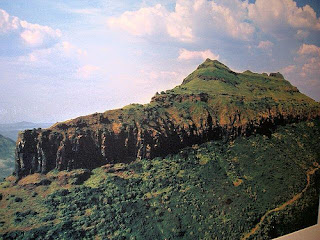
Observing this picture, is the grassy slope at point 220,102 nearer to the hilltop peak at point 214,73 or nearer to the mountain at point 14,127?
the hilltop peak at point 214,73

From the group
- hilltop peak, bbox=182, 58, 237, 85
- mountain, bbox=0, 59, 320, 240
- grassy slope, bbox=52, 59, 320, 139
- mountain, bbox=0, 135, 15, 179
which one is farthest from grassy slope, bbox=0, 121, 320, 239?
hilltop peak, bbox=182, 58, 237, 85

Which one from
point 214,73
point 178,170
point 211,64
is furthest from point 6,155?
point 214,73

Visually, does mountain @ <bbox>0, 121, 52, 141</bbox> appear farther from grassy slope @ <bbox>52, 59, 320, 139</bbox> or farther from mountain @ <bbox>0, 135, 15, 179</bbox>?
grassy slope @ <bbox>52, 59, 320, 139</bbox>

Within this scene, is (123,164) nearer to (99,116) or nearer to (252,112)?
(99,116)

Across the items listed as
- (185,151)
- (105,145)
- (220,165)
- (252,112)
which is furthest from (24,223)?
(252,112)

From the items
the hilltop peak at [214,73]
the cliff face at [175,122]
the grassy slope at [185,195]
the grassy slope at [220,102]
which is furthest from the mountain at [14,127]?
the hilltop peak at [214,73]

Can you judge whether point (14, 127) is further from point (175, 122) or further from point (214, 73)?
point (214, 73)

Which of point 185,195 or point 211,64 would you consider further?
point 211,64
